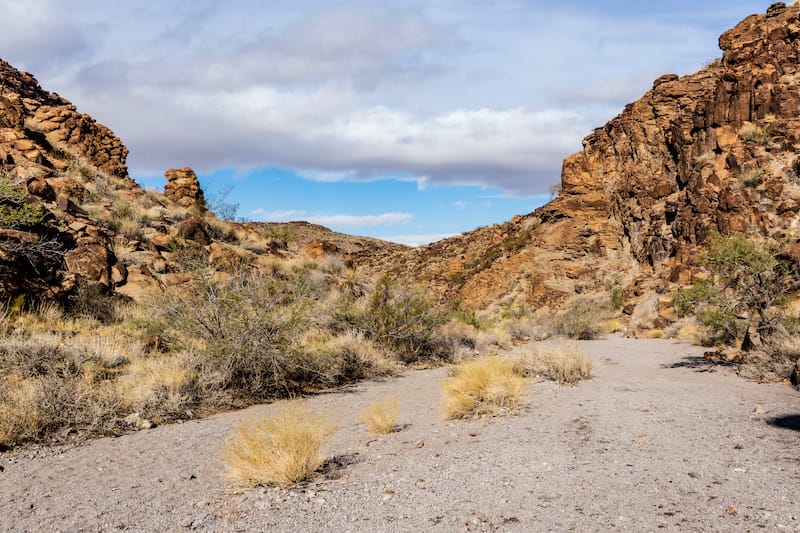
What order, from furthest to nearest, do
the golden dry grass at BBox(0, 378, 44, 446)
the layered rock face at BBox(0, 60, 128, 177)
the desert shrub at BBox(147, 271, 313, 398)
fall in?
1. the layered rock face at BBox(0, 60, 128, 177)
2. the desert shrub at BBox(147, 271, 313, 398)
3. the golden dry grass at BBox(0, 378, 44, 446)

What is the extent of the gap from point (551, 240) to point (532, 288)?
4042 mm

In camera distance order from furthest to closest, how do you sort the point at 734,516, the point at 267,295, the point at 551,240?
1. the point at 551,240
2. the point at 267,295
3. the point at 734,516

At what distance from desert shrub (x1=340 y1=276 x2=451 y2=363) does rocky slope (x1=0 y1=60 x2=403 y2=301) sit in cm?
396

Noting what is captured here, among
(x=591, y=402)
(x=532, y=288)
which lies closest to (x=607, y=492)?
(x=591, y=402)

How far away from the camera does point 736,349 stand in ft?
38.9

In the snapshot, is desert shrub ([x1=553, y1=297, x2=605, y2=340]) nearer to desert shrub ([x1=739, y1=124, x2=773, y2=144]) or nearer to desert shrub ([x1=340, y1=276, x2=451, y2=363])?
desert shrub ([x1=340, y1=276, x2=451, y2=363])

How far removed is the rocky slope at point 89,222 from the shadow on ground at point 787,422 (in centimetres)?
897

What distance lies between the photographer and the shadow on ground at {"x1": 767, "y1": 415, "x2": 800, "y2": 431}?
5254 millimetres

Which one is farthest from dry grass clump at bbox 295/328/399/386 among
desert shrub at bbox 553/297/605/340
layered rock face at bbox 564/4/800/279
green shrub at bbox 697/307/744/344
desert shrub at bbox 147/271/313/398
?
layered rock face at bbox 564/4/800/279

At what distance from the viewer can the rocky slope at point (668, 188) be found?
71.1 ft

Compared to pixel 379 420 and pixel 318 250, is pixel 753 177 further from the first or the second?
pixel 379 420

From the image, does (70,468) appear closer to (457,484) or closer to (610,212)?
(457,484)

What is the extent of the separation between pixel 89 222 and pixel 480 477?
12950 millimetres

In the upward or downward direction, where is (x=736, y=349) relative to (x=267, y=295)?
downward
